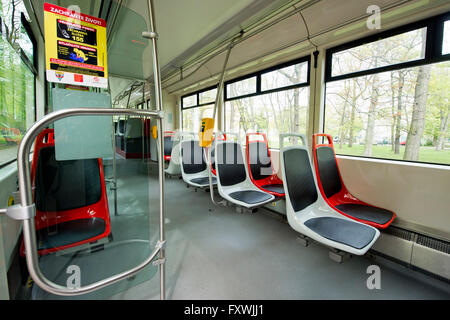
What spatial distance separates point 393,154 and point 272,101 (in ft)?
6.92

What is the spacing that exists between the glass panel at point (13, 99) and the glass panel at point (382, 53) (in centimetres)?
332

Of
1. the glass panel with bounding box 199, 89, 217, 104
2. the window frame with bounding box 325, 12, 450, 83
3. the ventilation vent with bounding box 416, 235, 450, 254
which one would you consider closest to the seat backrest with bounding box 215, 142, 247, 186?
the window frame with bounding box 325, 12, 450, 83

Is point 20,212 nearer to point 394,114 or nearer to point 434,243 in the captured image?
point 434,243

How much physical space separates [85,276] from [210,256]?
1.07 meters

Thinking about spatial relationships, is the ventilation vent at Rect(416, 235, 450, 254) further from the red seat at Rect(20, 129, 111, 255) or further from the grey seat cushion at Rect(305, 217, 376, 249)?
the red seat at Rect(20, 129, 111, 255)

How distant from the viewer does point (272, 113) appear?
3891mm

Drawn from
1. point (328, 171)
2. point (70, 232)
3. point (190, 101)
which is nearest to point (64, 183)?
point (70, 232)

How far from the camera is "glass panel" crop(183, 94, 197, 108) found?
6441 millimetres

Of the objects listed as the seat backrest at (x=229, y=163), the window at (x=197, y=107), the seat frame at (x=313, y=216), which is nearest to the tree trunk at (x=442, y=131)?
the seat frame at (x=313, y=216)

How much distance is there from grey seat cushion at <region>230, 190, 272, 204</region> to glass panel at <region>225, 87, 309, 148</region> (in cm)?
143

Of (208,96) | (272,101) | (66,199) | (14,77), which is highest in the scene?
(208,96)

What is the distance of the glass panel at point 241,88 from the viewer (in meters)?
4.17

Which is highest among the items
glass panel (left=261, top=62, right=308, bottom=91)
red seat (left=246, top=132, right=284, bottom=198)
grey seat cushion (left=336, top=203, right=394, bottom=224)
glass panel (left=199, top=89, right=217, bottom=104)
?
glass panel (left=199, top=89, right=217, bottom=104)

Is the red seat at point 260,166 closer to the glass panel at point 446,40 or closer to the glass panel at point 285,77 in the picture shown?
the glass panel at point 285,77
